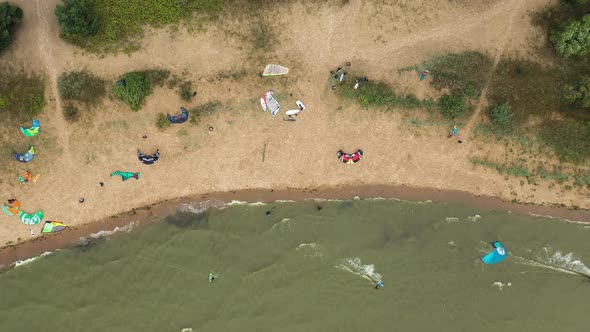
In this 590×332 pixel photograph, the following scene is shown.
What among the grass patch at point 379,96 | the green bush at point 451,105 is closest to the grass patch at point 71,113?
the grass patch at point 379,96

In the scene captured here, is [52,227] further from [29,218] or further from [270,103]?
[270,103]

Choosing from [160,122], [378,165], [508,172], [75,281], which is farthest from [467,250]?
[75,281]

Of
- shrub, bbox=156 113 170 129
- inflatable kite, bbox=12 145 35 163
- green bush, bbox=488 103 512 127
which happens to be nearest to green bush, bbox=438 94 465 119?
green bush, bbox=488 103 512 127

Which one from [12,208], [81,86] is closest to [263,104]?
[81,86]

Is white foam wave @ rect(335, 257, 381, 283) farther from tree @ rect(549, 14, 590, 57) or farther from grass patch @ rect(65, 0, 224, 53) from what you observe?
tree @ rect(549, 14, 590, 57)

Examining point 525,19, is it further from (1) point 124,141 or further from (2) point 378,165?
(1) point 124,141
